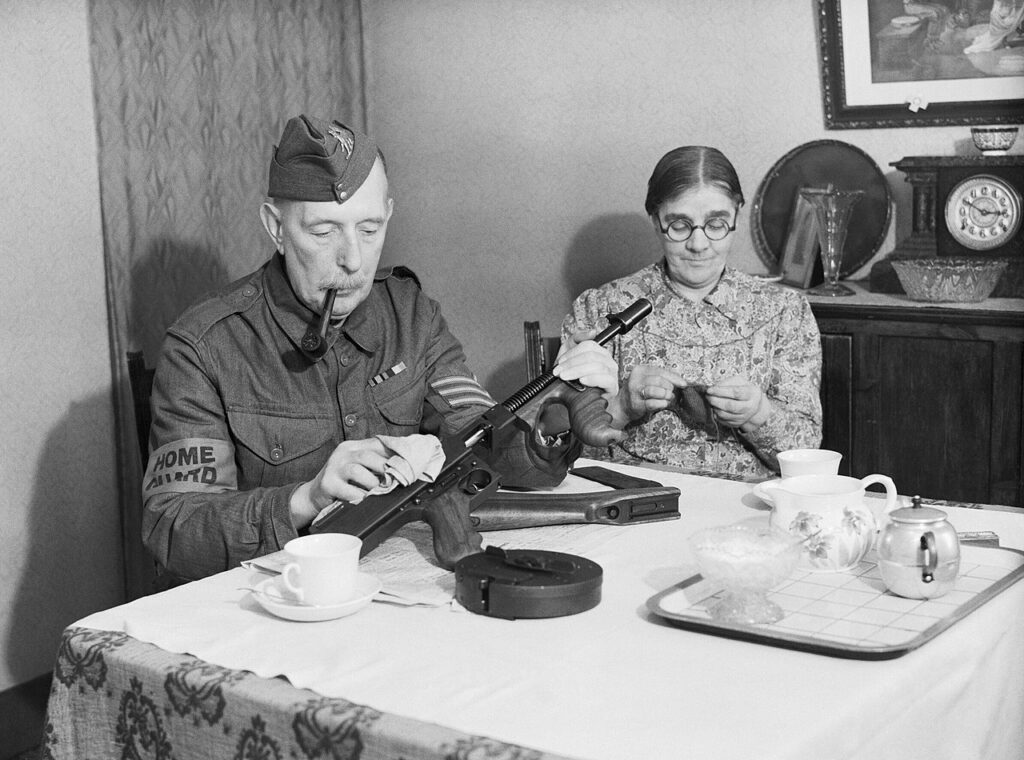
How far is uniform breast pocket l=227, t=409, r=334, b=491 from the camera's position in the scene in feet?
6.91

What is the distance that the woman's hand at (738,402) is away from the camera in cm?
250

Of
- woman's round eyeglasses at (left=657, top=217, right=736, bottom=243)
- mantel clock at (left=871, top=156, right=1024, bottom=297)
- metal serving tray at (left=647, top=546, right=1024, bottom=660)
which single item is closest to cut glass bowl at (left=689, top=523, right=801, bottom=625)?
metal serving tray at (left=647, top=546, right=1024, bottom=660)

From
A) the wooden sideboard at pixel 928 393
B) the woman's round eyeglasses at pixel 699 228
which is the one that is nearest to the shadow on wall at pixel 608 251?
the wooden sideboard at pixel 928 393

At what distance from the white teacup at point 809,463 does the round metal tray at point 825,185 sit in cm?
153

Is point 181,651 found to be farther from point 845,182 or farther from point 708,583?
point 845,182

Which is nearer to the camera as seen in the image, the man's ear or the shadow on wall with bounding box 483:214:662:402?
the man's ear

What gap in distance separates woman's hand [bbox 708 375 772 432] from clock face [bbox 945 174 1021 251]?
2.63ft

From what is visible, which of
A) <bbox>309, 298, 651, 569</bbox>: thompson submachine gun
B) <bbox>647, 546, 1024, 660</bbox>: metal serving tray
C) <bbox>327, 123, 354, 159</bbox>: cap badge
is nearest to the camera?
<bbox>647, 546, 1024, 660</bbox>: metal serving tray

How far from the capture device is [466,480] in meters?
1.77

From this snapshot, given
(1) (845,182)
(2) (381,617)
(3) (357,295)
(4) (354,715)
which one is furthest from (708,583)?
(1) (845,182)

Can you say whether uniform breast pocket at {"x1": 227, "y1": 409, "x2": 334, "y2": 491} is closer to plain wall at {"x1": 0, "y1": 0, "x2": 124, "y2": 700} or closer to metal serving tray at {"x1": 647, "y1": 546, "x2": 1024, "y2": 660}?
metal serving tray at {"x1": 647, "y1": 546, "x2": 1024, "y2": 660}

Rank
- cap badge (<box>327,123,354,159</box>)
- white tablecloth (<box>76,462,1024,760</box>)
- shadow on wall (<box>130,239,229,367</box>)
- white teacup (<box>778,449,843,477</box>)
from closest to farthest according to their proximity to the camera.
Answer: white tablecloth (<box>76,462,1024,760</box>)
white teacup (<box>778,449,843,477</box>)
cap badge (<box>327,123,354,159</box>)
shadow on wall (<box>130,239,229,367</box>)

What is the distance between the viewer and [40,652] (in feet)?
9.99

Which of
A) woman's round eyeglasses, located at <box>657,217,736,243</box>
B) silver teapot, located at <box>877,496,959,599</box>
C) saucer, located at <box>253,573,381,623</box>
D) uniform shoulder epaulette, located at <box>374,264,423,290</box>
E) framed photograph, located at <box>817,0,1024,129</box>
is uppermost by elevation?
framed photograph, located at <box>817,0,1024,129</box>
